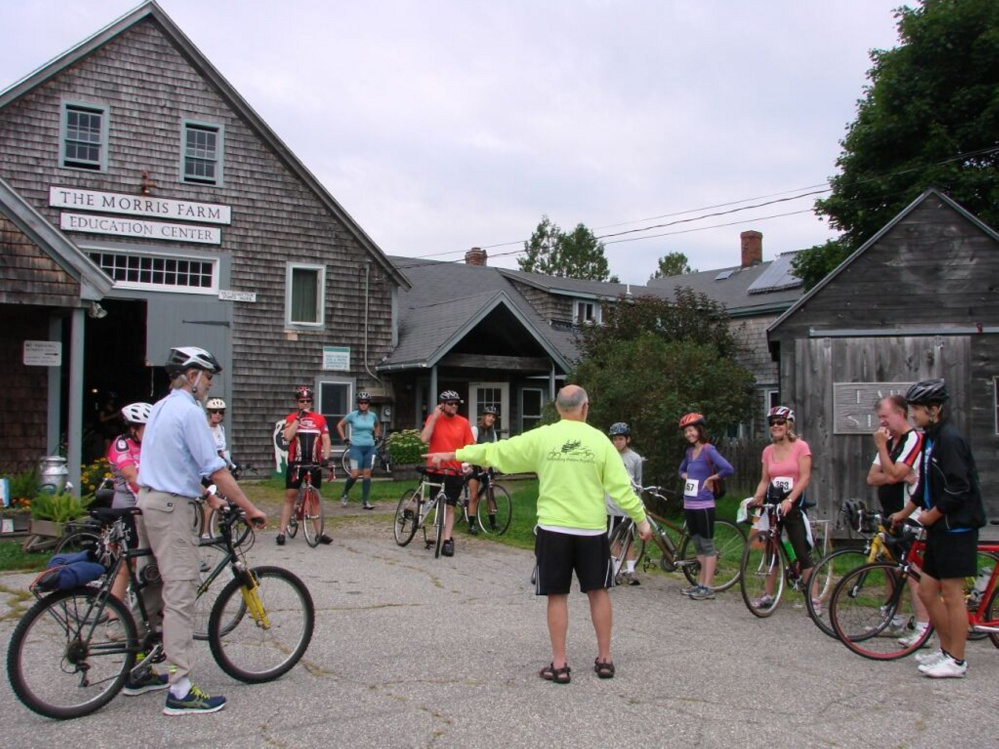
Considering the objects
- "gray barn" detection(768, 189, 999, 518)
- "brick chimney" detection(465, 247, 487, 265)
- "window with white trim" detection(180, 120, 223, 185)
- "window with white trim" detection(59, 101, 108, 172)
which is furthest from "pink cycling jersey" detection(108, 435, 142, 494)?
"brick chimney" detection(465, 247, 487, 265)

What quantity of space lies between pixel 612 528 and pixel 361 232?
14.8 meters

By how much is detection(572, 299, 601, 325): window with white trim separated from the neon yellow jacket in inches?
982

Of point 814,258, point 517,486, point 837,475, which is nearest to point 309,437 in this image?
point 837,475

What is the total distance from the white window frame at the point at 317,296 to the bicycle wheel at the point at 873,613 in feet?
54.7

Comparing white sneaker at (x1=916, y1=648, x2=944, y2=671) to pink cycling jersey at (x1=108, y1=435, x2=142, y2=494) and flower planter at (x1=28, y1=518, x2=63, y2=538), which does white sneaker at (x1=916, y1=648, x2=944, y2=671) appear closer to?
pink cycling jersey at (x1=108, y1=435, x2=142, y2=494)

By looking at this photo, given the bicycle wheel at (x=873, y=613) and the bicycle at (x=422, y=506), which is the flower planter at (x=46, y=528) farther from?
the bicycle wheel at (x=873, y=613)

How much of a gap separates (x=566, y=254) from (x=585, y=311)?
40.0 metres

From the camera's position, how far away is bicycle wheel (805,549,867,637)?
7348 millimetres

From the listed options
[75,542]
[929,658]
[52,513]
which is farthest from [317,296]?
[929,658]

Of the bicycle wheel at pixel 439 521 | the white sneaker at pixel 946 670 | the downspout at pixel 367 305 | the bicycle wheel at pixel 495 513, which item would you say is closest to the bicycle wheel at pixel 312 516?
the bicycle wheel at pixel 439 521

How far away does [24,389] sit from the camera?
569 inches

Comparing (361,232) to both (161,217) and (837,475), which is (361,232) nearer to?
(161,217)

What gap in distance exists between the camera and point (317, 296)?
22219 mm

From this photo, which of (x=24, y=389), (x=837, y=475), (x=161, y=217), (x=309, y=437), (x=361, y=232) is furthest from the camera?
(x=361, y=232)
